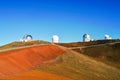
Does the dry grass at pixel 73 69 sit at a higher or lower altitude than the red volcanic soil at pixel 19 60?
lower

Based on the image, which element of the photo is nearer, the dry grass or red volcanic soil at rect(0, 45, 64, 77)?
red volcanic soil at rect(0, 45, 64, 77)

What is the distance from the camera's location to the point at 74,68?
175ft

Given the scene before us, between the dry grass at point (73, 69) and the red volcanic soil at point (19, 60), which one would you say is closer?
the red volcanic soil at point (19, 60)

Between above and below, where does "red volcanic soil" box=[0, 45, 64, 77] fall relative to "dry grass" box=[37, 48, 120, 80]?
above

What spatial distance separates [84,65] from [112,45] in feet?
250

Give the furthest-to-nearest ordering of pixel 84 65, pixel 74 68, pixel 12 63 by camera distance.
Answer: pixel 84 65, pixel 74 68, pixel 12 63

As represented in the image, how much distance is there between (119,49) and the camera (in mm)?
127250

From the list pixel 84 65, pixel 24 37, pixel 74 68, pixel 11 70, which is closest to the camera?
pixel 11 70

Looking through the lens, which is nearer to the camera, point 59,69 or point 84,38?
point 59,69

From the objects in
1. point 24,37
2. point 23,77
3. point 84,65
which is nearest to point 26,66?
point 23,77

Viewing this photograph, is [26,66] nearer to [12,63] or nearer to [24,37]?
[12,63]

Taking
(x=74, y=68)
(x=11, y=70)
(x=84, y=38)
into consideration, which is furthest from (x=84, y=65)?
(x=84, y=38)

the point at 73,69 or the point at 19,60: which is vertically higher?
the point at 19,60

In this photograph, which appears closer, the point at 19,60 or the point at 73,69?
the point at 19,60
